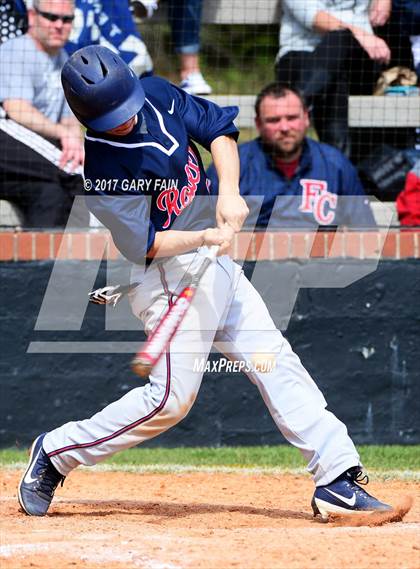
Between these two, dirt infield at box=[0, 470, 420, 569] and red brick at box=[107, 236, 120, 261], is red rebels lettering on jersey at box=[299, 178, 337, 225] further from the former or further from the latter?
dirt infield at box=[0, 470, 420, 569]

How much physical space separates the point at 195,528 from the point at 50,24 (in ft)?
13.9

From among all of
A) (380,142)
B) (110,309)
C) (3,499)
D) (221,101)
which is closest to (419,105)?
(380,142)

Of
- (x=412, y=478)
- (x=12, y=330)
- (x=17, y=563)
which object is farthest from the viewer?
(x=12, y=330)

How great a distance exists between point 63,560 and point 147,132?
181 cm

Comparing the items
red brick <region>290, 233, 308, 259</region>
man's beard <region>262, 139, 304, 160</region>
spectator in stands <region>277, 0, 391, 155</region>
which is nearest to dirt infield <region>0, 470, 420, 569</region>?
red brick <region>290, 233, 308, 259</region>

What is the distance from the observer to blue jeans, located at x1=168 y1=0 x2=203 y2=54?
798cm

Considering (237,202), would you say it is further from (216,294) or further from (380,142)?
(380,142)

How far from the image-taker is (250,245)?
275 inches

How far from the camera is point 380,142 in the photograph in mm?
7895

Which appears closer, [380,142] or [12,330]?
[12,330]

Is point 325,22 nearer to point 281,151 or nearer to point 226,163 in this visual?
point 281,151

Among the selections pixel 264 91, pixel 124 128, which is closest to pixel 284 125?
pixel 264 91

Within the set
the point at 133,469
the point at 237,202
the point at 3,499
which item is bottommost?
the point at 133,469

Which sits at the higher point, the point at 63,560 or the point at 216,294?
the point at 216,294
